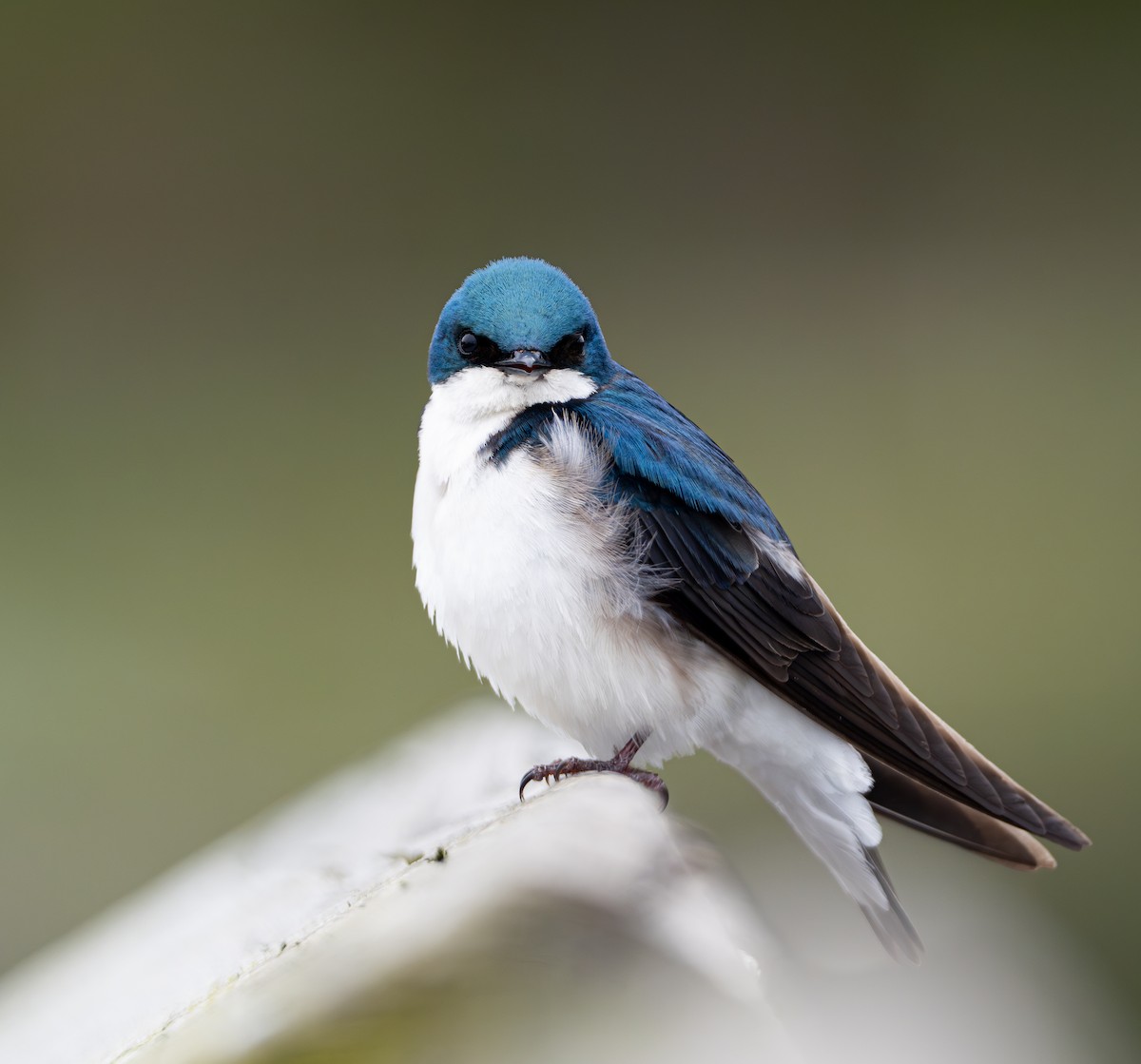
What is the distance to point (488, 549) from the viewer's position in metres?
0.89

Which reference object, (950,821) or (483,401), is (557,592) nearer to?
(483,401)

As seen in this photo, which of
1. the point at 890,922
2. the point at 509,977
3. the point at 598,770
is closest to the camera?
the point at 509,977

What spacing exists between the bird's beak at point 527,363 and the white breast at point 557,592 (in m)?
0.02

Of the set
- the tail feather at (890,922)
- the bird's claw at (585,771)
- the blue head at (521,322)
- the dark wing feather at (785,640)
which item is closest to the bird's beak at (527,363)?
the blue head at (521,322)

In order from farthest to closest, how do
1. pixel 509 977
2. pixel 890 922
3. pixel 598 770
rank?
pixel 890 922 → pixel 598 770 → pixel 509 977

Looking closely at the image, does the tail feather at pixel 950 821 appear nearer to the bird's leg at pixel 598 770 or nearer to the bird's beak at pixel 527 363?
the bird's leg at pixel 598 770

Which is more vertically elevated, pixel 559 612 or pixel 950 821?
pixel 559 612

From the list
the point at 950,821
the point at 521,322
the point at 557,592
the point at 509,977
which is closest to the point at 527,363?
the point at 521,322

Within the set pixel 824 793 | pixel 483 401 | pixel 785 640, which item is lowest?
pixel 824 793

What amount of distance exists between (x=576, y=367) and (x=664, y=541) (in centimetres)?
14

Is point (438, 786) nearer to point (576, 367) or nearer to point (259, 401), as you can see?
point (576, 367)

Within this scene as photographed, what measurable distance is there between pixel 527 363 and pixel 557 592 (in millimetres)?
150

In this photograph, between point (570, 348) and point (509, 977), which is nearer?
point (509, 977)

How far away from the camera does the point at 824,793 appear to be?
0.98 meters
